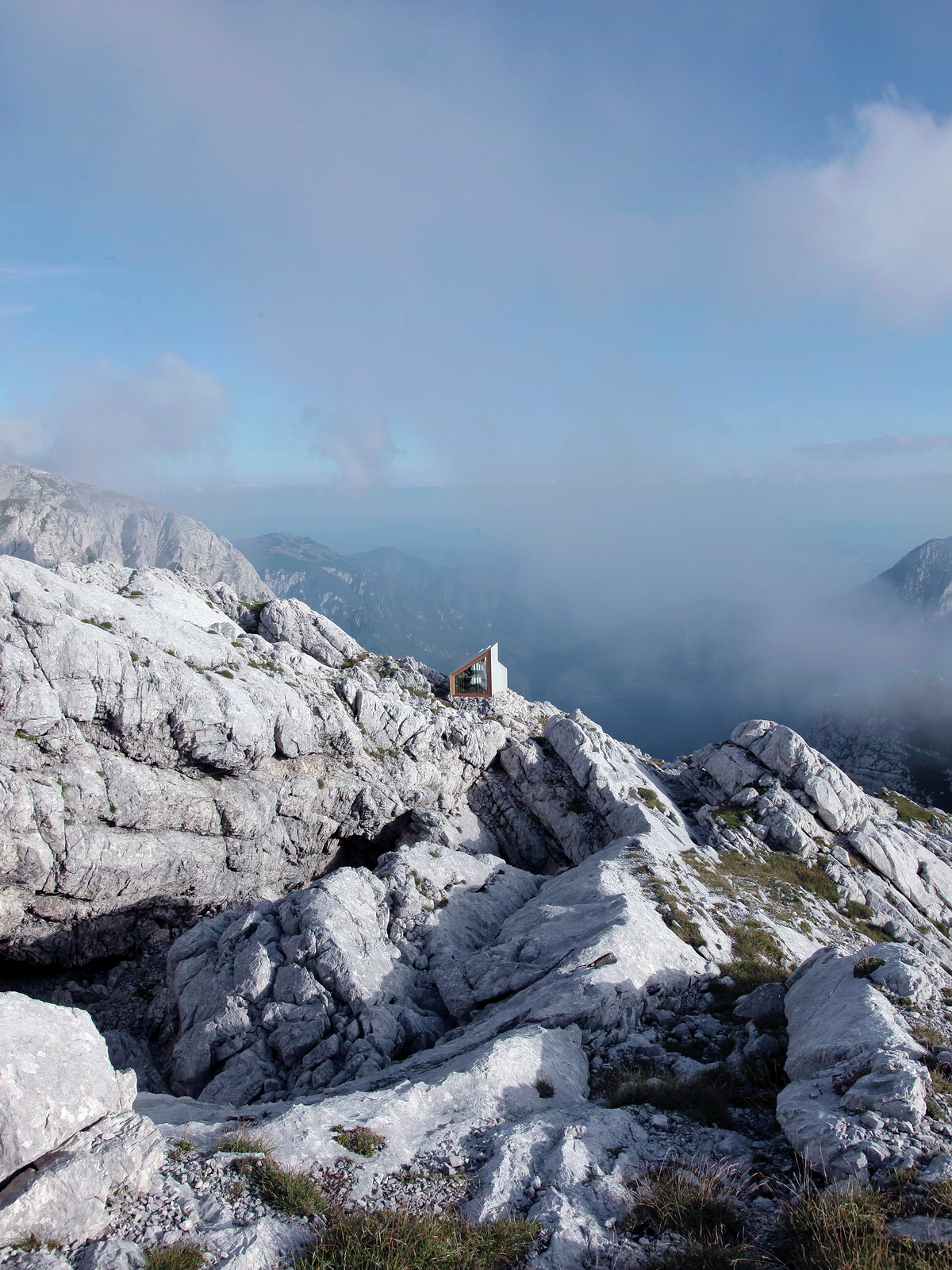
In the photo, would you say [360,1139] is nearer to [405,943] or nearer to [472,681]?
[405,943]

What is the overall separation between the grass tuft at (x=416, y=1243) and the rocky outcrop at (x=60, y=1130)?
3.63 m

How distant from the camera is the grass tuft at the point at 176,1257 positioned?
8781 millimetres

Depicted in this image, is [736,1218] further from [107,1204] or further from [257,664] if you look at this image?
[257,664]

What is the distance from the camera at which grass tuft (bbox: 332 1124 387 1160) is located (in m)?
12.0

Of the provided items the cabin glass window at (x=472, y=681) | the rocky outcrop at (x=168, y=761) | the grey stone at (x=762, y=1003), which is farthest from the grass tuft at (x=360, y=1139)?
the cabin glass window at (x=472, y=681)

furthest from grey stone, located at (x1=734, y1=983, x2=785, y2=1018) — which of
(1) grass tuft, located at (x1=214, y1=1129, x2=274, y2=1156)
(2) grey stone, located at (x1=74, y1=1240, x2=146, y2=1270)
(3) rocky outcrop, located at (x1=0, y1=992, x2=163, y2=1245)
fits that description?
(3) rocky outcrop, located at (x1=0, y1=992, x2=163, y2=1245)

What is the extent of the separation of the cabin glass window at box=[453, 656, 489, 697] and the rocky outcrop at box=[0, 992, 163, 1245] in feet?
149

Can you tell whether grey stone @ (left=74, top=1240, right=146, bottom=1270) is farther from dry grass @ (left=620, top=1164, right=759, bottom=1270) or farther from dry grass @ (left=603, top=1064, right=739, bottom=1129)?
dry grass @ (left=603, top=1064, right=739, bottom=1129)

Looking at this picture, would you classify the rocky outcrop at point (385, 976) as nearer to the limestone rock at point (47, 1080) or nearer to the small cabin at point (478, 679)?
the limestone rock at point (47, 1080)

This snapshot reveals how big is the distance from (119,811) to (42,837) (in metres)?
3.55

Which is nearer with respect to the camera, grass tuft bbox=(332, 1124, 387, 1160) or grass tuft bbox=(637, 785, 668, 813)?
grass tuft bbox=(332, 1124, 387, 1160)

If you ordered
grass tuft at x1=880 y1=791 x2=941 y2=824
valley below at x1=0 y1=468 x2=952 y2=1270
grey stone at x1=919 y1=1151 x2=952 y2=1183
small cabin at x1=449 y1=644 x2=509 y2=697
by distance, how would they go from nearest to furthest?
grey stone at x1=919 y1=1151 x2=952 y2=1183 → valley below at x1=0 y1=468 x2=952 y2=1270 → grass tuft at x1=880 y1=791 x2=941 y2=824 → small cabin at x1=449 y1=644 x2=509 y2=697

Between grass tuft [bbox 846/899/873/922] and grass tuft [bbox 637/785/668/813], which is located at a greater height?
grass tuft [bbox 637/785/668/813]

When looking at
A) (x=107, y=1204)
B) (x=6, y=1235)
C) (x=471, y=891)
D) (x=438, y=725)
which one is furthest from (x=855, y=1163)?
(x=438, y=725)
